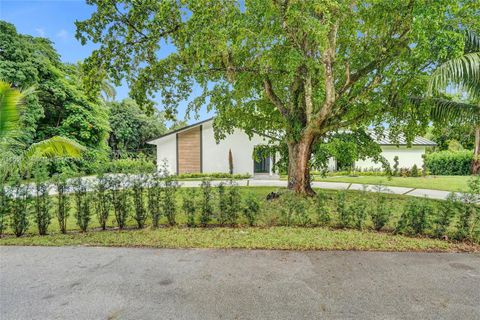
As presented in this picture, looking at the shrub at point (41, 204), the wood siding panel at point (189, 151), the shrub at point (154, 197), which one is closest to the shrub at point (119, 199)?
the shrub at point (154, 197)

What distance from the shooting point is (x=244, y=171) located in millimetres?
19531

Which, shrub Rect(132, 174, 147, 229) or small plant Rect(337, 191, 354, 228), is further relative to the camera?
shrub Rect(132, 174, 147, 229)

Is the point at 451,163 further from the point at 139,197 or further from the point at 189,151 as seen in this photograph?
the point at 139,197

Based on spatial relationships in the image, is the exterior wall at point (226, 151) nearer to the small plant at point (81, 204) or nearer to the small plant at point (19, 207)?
the small plant at point (81, 204)

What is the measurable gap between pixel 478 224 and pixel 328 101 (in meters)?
4.29

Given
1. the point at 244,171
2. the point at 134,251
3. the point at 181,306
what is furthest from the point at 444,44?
the point at 244,171

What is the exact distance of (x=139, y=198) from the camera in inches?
227

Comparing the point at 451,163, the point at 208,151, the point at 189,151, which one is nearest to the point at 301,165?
the point at 208,151

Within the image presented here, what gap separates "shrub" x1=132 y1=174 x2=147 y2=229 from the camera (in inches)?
225

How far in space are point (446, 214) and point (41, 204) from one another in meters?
8.44

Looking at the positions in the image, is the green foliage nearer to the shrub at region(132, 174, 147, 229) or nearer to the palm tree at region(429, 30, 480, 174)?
the shrub at region(132, 174, 147, 229)

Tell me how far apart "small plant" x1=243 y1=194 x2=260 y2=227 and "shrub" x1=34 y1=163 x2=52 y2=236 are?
4.31 meters

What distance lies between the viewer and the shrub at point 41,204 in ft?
17.6

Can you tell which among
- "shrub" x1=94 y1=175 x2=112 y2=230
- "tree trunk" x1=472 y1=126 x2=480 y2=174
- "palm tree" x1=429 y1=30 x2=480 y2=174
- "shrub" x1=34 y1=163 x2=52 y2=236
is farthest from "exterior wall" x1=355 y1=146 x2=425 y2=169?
"shrub" x1=34 y1=163 x2=52 y2=236
